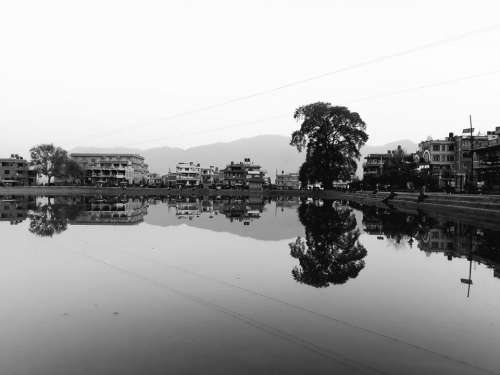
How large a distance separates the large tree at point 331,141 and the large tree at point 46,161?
75.8m

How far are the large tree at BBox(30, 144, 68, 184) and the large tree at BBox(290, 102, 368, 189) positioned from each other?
249 ft

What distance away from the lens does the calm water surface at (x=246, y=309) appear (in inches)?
219

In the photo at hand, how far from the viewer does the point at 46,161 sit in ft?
385

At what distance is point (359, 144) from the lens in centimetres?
7250

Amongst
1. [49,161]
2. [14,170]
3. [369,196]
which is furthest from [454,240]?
[14,170]

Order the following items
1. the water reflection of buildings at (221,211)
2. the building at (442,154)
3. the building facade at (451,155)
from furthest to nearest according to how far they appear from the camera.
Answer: the building at (442,154), the building facade at (451,155), the water reflection of buildings at (221,211)

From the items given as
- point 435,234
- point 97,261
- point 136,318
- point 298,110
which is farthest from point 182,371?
point 298,110

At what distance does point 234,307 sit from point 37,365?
3590 millimetres

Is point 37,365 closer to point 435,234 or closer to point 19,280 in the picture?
point 19,280

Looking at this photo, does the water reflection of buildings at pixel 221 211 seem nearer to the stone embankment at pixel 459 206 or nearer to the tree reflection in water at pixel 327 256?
the tree reflection in water at pixel 327 256

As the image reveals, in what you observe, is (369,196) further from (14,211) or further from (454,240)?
(14,211)

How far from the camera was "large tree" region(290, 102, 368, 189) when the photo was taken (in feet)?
234

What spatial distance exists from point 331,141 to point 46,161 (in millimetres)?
83561

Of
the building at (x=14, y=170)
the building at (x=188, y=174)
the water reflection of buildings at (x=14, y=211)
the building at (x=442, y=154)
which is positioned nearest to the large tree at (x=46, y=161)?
the building at (x=14, y=170)
